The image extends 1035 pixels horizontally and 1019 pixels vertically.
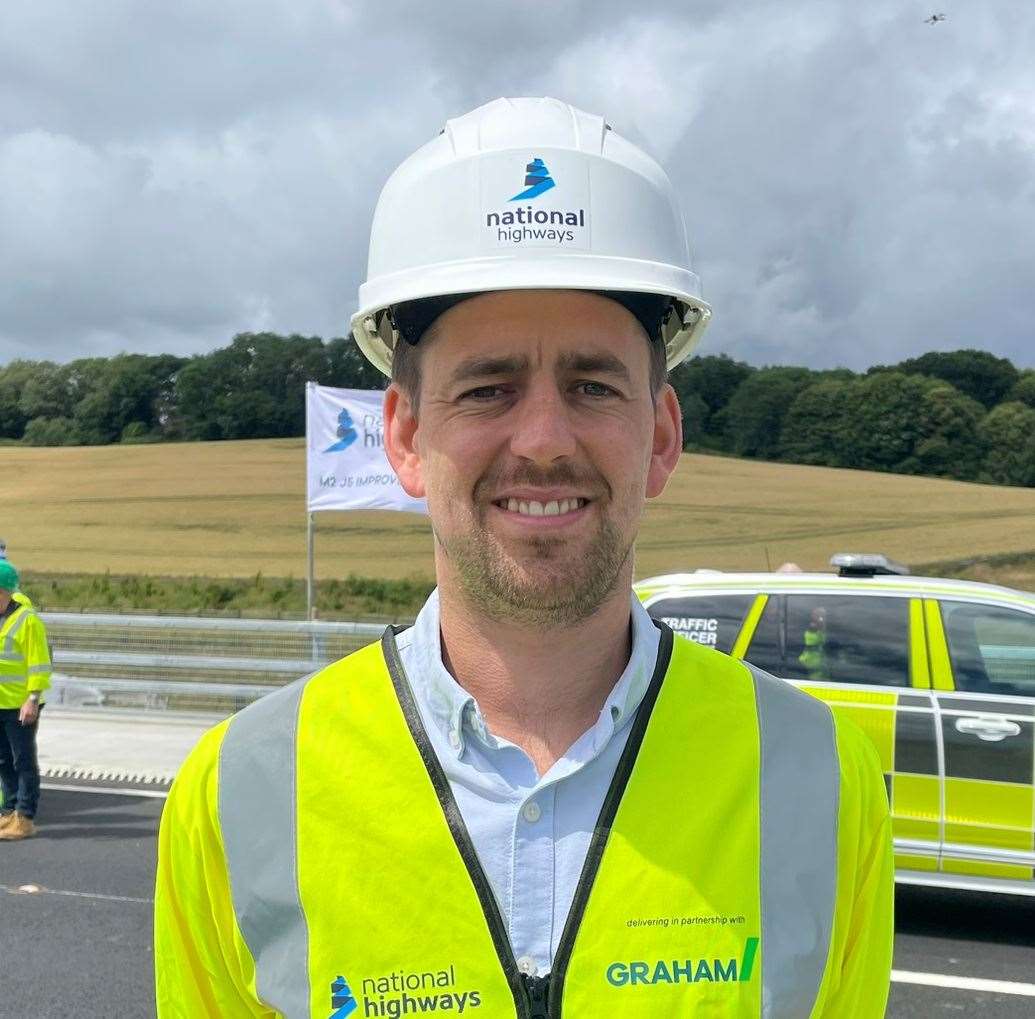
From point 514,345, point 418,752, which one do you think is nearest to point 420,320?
point 514,345

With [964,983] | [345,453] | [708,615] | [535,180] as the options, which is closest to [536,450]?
[535,180]

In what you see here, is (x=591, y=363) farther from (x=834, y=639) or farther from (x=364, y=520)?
(x=364, y=520)

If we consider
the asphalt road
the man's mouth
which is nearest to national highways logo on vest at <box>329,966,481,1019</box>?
the man's mouth

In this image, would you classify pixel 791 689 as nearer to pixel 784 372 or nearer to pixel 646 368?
pixel 646 368

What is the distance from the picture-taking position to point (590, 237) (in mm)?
1609

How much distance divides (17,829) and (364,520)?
66.5 feet

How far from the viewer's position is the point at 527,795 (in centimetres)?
154

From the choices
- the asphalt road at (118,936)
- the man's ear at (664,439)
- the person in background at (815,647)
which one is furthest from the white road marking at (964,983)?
the man's ear at (664,439)

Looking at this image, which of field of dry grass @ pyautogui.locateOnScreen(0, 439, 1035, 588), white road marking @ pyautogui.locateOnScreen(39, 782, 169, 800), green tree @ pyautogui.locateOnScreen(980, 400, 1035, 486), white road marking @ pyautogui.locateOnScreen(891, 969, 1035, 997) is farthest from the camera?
green tree @ pyautogui.locateOnScreen(980, 400, 1035, 486)

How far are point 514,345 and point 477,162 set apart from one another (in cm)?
26

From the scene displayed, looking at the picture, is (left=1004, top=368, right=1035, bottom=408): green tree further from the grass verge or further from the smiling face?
the smiling face

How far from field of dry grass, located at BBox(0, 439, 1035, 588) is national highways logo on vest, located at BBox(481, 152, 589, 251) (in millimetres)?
18508

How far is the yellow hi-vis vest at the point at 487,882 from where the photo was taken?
4.77 feet

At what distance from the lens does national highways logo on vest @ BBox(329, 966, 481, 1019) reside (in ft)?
4.71
